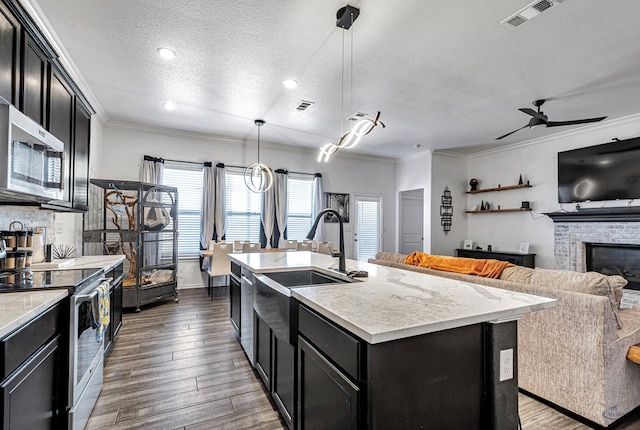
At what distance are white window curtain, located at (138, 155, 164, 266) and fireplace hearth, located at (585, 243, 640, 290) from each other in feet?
23.3

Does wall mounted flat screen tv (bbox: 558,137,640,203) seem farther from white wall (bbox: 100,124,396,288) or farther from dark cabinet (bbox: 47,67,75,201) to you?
dark cabinet (bbox: 47,67,75,201)

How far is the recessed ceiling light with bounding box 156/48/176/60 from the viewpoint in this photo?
9.84ft

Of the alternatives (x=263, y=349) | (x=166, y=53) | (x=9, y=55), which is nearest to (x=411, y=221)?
(x=263, y=349)

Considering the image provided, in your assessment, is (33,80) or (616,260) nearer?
(33,80)

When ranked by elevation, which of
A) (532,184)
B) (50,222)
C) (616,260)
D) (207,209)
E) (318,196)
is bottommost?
(616,260)

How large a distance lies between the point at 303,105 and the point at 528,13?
2.72 meters

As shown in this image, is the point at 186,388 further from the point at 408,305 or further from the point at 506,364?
the point at 506,364

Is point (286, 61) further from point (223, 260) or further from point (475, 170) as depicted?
point (475, 170)

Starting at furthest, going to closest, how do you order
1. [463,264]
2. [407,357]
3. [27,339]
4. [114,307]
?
[114,307] → [463,264] → [27,339] → [407,357]

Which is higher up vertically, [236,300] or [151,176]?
[151,176]

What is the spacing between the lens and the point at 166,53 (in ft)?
10.0

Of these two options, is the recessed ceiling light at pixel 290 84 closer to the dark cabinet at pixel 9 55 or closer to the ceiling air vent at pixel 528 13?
the ceiling air vent at pixel 528 13

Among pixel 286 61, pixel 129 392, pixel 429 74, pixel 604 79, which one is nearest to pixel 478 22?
pixel 429 74

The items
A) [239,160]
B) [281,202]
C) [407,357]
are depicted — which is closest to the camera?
[407,357]
